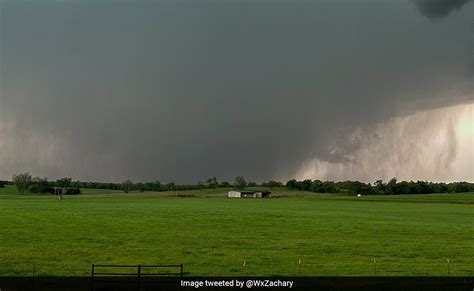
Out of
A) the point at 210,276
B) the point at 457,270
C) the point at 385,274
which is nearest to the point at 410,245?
the point at 457,270

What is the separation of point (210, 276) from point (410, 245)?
2321 centimetres

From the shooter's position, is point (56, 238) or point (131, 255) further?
point (56, 238)

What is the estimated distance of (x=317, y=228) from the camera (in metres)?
59.7

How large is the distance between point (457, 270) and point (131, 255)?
71.6ft

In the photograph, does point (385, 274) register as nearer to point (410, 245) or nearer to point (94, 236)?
point (410, 245)

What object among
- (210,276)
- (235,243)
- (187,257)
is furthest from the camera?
(235,243)

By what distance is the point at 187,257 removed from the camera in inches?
1406
